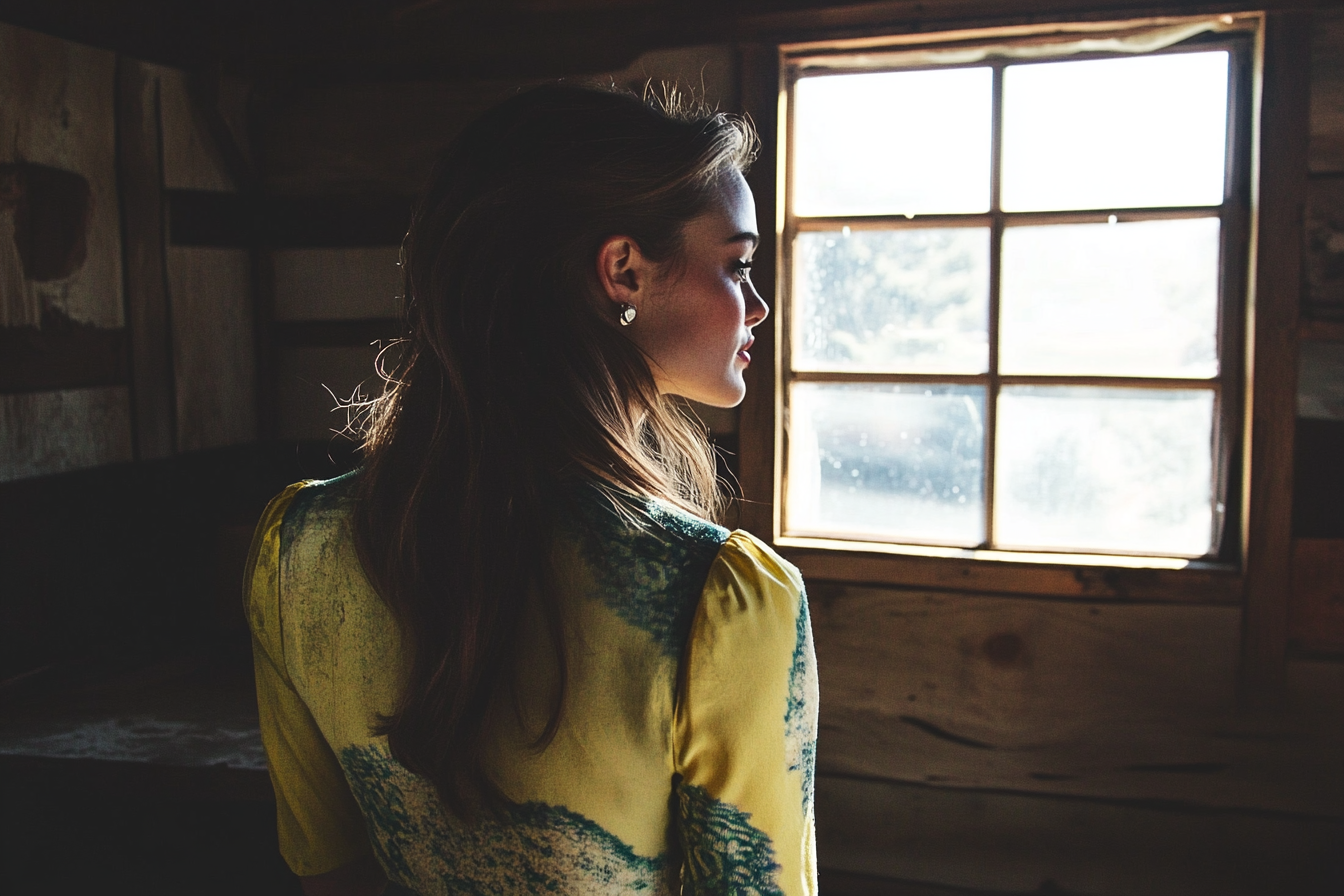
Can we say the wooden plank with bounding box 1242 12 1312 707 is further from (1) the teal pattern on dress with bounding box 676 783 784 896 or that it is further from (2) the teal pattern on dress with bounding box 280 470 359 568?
(2) the teal pattern on dress with bounding box 280 470 359 568

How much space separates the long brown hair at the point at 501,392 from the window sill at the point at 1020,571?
1498 mm

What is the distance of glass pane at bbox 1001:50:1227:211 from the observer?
2090 millimetres

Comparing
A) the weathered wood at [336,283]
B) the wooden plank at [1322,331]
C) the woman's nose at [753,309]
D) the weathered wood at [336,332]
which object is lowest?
the woman's nose at [753,309]

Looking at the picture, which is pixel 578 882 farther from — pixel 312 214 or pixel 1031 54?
pixel 312 214

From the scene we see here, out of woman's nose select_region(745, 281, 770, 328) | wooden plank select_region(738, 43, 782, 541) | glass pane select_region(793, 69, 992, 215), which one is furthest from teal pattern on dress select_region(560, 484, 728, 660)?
glass pane select_region(793, 69, 992, 215)

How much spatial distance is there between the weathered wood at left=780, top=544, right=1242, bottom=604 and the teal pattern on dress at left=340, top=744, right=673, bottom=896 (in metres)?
1.55

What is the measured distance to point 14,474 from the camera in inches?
78.5

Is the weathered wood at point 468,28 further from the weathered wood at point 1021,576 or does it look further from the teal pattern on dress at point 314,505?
the teal pattern on dress at point 314,505

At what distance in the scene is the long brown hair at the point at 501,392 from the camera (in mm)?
727

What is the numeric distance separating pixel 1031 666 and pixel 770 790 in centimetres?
170

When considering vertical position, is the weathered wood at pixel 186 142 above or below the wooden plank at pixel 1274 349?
above

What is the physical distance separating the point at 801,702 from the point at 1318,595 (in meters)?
1.87

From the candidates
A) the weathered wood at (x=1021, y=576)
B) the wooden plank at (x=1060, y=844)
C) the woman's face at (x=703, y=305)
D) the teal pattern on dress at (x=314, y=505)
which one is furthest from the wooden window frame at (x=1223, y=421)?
the teal pattern on dress at (x=314, y=505)

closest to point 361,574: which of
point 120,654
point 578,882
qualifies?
point 578,882
